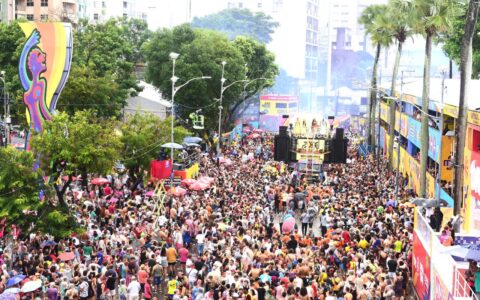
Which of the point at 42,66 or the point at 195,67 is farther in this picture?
the point at 195,67

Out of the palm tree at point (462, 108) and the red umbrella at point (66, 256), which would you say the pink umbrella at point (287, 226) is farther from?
the red umbrella at point (66, 256)

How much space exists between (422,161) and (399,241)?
11.1 meters

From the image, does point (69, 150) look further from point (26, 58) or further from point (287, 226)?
point (287, 226)

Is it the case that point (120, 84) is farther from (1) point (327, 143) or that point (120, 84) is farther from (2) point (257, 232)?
(2) point (257, 232)

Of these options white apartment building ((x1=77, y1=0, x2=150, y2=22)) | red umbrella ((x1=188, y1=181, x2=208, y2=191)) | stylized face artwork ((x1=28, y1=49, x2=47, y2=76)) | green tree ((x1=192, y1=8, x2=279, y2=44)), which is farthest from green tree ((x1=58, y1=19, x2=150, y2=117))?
green tree ((x1=192, y1=8, x2=279, y2=44))

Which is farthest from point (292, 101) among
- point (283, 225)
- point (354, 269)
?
point (354, 269)

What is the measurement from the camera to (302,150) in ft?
173

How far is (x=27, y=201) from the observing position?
2653 centimetres

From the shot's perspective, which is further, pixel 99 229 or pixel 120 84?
pixel 120 84

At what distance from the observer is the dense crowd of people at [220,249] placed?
21.3 metres

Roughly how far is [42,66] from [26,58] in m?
0.61

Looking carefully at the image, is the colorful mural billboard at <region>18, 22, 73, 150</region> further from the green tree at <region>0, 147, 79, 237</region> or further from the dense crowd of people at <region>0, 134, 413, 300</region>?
the dense crowd of people at <region>0, 134, 413, 300</region>

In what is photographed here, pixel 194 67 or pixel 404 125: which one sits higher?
pixel 194 67

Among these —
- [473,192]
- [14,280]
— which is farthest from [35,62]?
[473,192]
